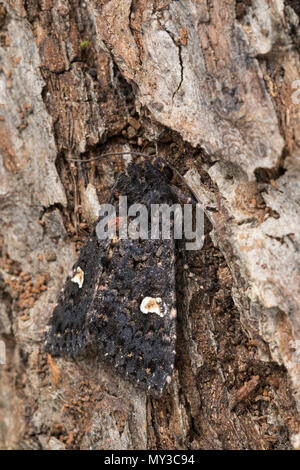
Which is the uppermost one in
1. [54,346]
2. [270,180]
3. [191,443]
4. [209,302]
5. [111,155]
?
[111,155]

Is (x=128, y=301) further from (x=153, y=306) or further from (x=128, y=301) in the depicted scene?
(x=153, y=306)

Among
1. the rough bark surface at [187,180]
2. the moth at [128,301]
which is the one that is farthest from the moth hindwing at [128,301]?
the rough bark surface at [187,180]

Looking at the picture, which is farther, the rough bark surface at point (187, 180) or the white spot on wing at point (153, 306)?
the white spot on wing at point (153, 306)

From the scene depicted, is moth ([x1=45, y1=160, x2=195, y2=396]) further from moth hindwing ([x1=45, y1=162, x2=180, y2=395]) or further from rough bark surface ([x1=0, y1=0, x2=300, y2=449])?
rough bark surface ([x1=0, y1=0, x2=300, y2=449])

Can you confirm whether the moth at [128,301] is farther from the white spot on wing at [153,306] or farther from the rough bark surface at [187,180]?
the rough bark surface at [187,180]

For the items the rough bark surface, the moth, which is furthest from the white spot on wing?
the rough bark surface

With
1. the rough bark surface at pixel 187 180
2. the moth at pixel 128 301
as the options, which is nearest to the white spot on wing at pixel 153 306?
the moth at pixel 128 301

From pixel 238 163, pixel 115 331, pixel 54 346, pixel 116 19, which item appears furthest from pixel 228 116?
pixel 54 346

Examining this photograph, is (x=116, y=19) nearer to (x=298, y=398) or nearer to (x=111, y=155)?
(x=111, y=155)
